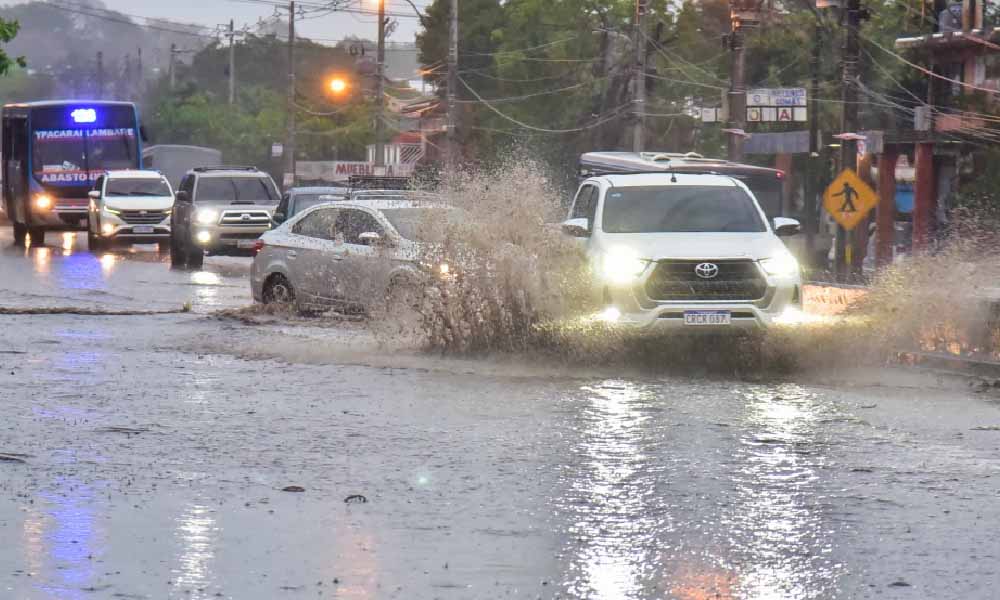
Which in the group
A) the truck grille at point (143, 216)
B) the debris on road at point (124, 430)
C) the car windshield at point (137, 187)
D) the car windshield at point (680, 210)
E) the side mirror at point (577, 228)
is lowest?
the truck grille at point (143, 216)

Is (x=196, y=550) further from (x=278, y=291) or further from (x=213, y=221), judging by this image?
(x=213, y=221)

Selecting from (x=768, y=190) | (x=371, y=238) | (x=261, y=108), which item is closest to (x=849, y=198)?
(x=768, y=190)

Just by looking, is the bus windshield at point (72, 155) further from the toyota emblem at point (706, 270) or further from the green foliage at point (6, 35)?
the toyota emblem at point (706, 270)

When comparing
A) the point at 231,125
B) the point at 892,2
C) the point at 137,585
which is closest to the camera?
the point at 137,585

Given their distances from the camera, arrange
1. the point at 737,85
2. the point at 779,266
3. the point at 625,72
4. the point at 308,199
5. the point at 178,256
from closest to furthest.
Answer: the point at 779,266
the point at 308,199
the point at 178,256
the point at 737,85
the point at 625,72

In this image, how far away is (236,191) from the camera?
36.2 metres

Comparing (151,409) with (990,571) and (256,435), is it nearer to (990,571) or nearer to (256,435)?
(256,435)

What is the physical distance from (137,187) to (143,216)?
→ 1.18 metres

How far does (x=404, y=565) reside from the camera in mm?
7344

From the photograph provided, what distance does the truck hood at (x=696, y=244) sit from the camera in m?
15.4

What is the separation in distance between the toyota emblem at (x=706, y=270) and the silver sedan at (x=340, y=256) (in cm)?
391

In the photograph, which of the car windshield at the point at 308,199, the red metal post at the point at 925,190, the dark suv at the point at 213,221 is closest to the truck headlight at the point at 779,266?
the car windshield at the point at 308,199

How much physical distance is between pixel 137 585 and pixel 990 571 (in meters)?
3.49

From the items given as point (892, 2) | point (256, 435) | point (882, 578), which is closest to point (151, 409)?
point (256, 435)
